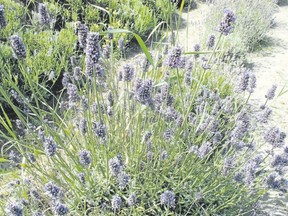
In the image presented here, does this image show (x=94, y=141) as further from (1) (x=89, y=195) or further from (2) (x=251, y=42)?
(2) (x=251, y=42)

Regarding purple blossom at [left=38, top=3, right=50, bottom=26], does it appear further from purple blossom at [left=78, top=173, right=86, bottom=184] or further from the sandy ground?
the sandy ground

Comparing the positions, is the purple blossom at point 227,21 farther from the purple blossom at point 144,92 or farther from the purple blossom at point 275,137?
the purple blossom at point 275,137

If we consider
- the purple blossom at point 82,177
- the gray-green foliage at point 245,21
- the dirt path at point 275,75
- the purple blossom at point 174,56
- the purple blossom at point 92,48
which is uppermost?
the purple blossom at point 92,48

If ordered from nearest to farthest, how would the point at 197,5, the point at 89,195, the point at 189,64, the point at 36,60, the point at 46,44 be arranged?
the point at 89,195, the point at 189,64, the point at 36,60, the point at 46,44, the point at 197,5

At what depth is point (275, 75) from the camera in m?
4.39

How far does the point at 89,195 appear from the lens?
190cm

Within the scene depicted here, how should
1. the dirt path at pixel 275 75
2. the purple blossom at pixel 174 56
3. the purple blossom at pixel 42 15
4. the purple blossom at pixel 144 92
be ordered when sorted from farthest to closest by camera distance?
the dirt path at pixel 275 75 < the purple blossom at pixel 42 15 < the purple blossom at pixel 144 92 < the purple blossom at pixel 174 56

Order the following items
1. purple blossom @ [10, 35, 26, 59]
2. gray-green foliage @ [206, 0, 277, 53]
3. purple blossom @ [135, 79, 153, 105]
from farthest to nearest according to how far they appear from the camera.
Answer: gray-green foliage @ [206, 0, 277, 53]
purple blossom @ [135, 79, 153, 105]
purple blossom @ [10, 35, 26, 59]

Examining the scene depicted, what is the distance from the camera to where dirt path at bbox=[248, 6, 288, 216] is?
102 inches

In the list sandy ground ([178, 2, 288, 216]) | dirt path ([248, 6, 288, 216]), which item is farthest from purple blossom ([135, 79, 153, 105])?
dirt path ([248, 6, 288, 216])

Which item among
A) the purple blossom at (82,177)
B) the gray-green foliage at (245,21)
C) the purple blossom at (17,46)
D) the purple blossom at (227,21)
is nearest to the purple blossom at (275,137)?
the purple blossom at (227,21)

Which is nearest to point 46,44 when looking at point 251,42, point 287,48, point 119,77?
point 119,77

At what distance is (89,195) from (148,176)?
0.40 metres

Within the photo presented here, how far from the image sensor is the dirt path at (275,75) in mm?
2584
